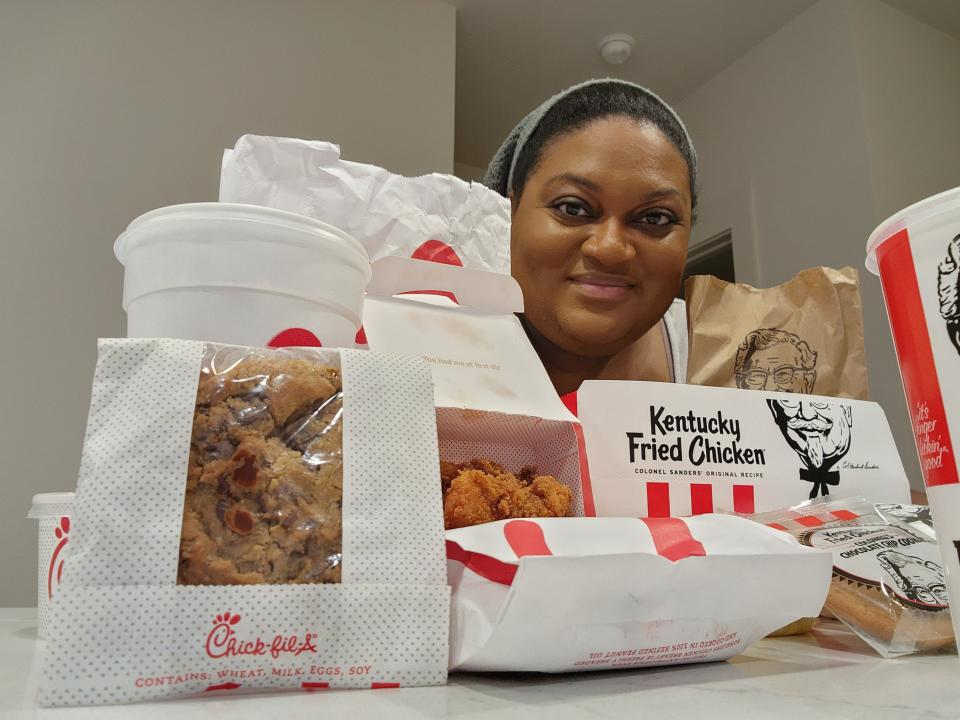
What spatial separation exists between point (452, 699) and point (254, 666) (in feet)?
0.35

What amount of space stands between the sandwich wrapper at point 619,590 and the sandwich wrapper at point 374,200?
34 centimetres

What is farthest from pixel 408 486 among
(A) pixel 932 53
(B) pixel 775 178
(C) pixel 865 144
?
(A) pixel 932 53

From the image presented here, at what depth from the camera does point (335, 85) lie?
91.0 inches

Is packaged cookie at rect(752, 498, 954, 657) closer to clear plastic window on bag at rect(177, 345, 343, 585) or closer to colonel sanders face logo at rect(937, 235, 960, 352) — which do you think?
colonel sanders face logo at rect(937, 235, 960, 352)

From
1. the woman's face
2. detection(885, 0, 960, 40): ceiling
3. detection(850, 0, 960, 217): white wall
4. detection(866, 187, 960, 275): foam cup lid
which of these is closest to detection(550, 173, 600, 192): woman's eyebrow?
the woman's face

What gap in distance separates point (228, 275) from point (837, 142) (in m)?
2.60

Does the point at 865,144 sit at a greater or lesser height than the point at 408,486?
greater

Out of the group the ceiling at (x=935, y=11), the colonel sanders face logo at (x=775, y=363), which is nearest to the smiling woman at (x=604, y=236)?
the colonel sanders face logo at (x=775, y=363)

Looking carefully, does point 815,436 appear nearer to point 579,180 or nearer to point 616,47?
point 579,180

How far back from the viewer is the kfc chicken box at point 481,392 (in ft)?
1.75

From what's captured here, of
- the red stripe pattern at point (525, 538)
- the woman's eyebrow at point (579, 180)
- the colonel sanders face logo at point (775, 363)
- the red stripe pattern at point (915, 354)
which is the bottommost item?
the red stripe pattern at point (525, 538)

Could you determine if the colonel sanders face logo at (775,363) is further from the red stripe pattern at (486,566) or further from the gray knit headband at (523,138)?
the red stripe pattern at (486,566)

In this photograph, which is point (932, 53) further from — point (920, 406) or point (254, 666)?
point (254, 666)

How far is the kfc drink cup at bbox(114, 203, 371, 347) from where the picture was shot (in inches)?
19.5
